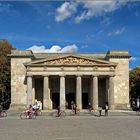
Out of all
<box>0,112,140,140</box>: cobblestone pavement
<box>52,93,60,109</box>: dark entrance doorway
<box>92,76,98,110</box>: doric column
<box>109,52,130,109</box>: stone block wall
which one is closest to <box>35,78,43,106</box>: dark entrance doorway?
<box>52,93,60,109</box>: dark entrance doorway

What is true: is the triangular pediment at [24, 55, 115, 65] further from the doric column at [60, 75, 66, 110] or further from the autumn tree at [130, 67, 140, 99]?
the autumn tree at [130, 67, 140, 99]

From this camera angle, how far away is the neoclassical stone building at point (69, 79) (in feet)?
229

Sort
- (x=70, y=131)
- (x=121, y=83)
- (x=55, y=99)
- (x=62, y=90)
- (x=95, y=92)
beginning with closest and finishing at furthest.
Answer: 1. (x=70, y=131)
2. (x=95, y=92)
3. (x=62, y=90)
4. (x=121, y=83)
5. (x=55, y=99)

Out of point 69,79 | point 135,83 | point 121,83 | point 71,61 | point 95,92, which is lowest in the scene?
point 95,92

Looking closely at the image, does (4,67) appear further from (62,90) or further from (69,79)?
(62,90)

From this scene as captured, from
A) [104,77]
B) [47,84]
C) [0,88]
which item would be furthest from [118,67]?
[0,88]

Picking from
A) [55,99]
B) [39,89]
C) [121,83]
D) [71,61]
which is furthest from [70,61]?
[121,83]

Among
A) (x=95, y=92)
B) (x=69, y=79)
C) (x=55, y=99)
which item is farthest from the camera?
(x=69, y=79)

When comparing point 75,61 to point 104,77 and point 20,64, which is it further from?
point 20,64

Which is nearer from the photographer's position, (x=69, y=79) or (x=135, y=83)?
(x=69, y=79)

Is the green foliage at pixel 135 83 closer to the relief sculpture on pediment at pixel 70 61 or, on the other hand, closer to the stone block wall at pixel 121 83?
the stone block wall at pixel 121 83

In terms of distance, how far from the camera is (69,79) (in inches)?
3049

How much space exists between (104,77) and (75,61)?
688cm

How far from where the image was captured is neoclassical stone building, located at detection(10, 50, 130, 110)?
229 feet
